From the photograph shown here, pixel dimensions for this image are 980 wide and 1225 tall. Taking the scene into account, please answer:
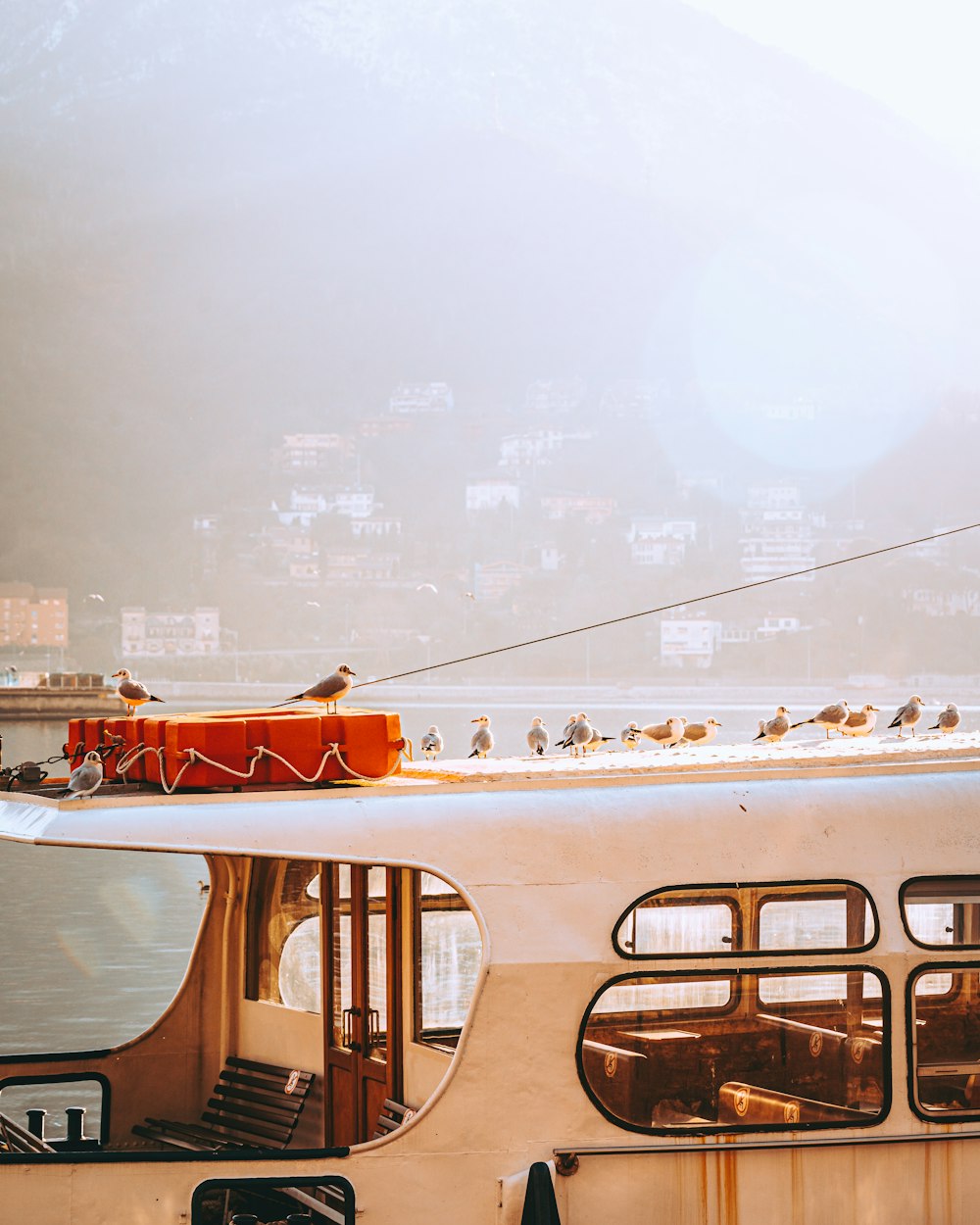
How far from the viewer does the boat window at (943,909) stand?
530 centimetres

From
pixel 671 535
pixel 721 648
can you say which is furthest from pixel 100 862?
pixel 671 535

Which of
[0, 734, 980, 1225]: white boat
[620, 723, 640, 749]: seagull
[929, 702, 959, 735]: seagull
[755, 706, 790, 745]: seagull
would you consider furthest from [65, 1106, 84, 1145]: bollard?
[929, 702, 959, 735]: seagull

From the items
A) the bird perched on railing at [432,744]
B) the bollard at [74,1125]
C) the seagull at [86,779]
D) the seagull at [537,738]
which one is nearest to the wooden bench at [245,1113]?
the bollard at [74,1125]

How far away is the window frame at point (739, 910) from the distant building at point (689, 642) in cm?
17177

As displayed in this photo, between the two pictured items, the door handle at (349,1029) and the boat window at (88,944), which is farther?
the boat window at (88,944)

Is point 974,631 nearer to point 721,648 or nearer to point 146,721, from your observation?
point 721,648

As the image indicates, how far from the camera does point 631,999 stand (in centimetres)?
514

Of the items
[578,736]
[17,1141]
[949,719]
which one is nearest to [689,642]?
[949,719]

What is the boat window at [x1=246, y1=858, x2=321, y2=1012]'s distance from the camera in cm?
659

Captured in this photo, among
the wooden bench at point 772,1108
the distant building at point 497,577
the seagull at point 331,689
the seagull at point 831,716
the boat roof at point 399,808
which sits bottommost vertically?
the wooden bench at point 772,1108

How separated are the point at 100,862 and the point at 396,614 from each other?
138541mm

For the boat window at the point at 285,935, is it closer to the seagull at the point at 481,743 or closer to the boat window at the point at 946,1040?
the seagull at the point at 481,743

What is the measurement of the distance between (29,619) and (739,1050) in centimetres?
19167

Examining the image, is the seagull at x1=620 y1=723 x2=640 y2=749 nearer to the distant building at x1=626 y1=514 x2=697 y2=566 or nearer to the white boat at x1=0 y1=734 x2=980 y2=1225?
the white boat at x1=0 y1=734 x2=980 y2=1225
